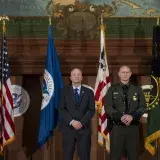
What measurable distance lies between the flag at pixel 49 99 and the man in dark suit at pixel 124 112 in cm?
100

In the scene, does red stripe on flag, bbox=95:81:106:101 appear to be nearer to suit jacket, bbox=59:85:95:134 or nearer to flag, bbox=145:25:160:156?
suit jacket, bbox=59:85:95:134

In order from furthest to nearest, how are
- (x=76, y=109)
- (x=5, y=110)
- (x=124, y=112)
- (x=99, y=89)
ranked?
1. (x=99, y=89)
2. (x=5, y=110)
3. (x=76, y=109)
4. (x=124, y=112)

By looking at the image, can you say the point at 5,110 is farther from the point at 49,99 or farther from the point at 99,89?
the point at 99,89

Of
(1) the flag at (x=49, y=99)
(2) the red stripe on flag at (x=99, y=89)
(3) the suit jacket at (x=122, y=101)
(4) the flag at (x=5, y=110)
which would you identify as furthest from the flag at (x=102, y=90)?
(4) the flag at (x=5, y=110)

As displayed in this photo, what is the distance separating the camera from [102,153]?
6.14 metres

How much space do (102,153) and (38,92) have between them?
1350mm

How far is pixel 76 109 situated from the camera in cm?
496

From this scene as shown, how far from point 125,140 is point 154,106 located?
87cm

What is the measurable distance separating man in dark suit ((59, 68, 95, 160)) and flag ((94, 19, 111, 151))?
0.58 meters

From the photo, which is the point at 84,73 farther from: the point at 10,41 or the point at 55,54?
the point at 10,41

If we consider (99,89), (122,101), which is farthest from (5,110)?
(122,101)

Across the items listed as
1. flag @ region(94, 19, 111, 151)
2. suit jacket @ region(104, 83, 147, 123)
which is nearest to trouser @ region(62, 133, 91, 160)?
suit jacket @ region(104, 83, 147, 123)

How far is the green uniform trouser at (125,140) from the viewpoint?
4.84m

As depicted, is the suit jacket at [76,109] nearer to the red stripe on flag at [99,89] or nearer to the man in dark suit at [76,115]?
the man in dark suit at [76,115]
